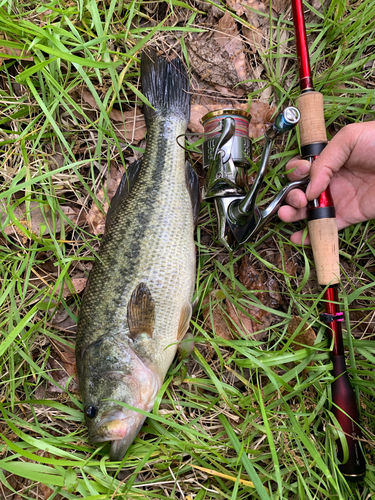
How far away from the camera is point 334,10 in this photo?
2.69 m

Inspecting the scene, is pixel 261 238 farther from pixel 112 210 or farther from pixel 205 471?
pixel 205 471

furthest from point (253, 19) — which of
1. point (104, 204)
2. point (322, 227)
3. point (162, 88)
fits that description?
point (104, 204)

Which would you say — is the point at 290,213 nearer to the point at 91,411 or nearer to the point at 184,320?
the point at 184,320

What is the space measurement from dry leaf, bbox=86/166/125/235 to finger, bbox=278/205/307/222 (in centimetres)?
130

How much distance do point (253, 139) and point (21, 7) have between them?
2024 millimetres

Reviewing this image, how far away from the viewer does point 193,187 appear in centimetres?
258

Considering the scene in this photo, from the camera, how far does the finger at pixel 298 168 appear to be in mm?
2486

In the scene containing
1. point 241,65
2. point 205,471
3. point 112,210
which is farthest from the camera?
point 241,65

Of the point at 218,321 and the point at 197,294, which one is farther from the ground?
the point at 197,294

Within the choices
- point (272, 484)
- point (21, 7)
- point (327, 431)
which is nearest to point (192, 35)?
point (21, 7)

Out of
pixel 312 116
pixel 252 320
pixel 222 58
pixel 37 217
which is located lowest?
pixel 252 320

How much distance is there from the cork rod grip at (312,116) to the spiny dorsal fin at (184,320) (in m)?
1.43

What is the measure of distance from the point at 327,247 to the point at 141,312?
1.34m

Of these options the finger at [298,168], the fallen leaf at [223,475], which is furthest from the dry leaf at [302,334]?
the finger at [298,168]
